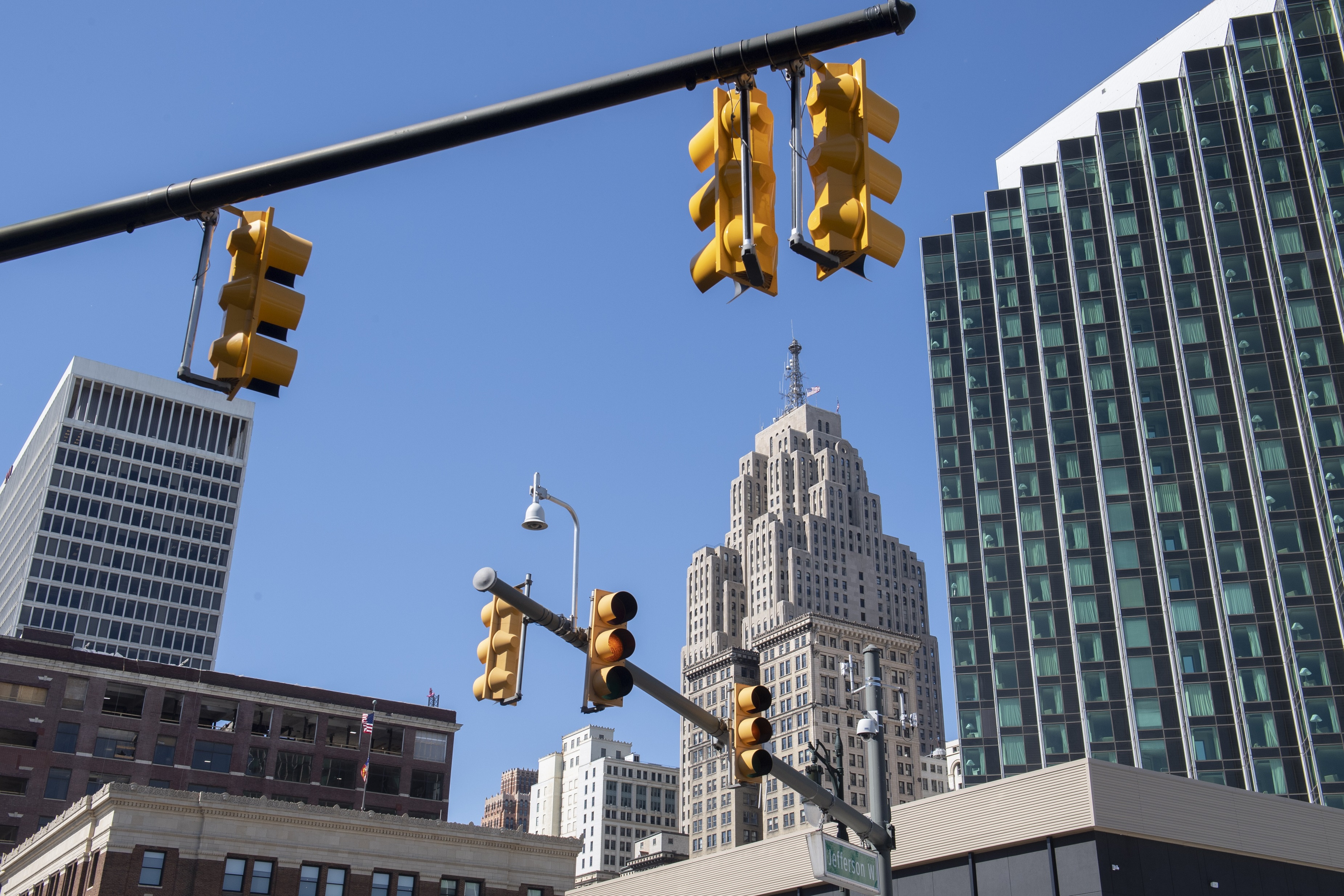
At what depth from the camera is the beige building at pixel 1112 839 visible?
29141mm

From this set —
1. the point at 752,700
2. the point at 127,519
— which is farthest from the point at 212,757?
the point at 127,519

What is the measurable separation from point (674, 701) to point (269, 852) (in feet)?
155

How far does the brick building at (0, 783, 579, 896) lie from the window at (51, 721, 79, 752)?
2049 centimetres

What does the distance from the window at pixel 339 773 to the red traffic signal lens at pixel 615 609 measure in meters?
79.4

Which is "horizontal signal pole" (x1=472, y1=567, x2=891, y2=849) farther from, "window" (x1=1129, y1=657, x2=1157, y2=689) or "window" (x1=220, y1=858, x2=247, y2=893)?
"window" (x1=1129, y1=657, x2=1157, y2=689)

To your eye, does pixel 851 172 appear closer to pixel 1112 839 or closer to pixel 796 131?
pixel 796 131

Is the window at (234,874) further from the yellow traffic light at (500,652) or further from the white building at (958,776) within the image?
the yellow traffic light at (500,652)

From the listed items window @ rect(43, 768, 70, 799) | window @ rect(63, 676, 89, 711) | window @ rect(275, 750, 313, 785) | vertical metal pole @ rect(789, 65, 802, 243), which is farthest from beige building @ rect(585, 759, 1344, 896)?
window @ rect(63, 676, 89, 711)

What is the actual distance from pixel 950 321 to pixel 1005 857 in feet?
258

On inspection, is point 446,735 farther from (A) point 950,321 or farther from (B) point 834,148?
(B) point 834,148

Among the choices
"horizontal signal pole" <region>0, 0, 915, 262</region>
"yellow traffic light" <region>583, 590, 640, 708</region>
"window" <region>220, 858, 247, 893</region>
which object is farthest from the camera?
"window" <region>220, 858, 247, 893</region>

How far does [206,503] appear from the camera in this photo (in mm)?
170000

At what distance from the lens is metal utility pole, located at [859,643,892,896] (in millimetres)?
17922

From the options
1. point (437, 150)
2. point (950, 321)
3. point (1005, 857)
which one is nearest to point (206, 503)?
point (950, 321)
